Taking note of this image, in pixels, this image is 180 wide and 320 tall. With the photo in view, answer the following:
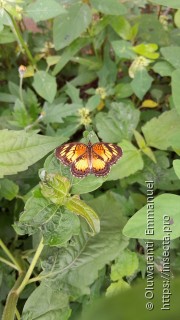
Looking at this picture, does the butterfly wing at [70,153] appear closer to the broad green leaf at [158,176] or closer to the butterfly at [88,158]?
the butterfly at [88,158]

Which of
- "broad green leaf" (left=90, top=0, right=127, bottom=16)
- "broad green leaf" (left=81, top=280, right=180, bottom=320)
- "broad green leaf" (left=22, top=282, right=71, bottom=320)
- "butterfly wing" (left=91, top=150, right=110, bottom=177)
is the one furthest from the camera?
"broad green leaf" (left=90, top=0, right=127, bottom=16)

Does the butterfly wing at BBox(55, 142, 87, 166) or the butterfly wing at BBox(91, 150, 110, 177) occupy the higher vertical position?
the butterfly wing at BBox(55, 142, 87, 166)

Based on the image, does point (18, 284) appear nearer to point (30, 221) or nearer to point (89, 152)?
point (30, 221)

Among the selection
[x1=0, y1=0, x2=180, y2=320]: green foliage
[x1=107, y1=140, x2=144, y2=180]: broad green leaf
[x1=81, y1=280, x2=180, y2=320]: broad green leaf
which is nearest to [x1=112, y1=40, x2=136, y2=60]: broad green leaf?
[x1=0, y1=0, x2=180, y2=320]: green foliage

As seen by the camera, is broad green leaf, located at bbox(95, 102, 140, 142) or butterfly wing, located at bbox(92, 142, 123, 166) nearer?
butterfly wing, located at bbox(92, 142, 123, 166)

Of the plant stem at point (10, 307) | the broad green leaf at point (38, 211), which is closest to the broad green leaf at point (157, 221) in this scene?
the broad green leaf at point (38, 211)

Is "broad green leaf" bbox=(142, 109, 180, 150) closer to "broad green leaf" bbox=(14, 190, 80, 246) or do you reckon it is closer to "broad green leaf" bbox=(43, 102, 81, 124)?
"broad green leaf" bbox=(43, 102, 81, 124)

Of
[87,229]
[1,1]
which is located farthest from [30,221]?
[1,1]
